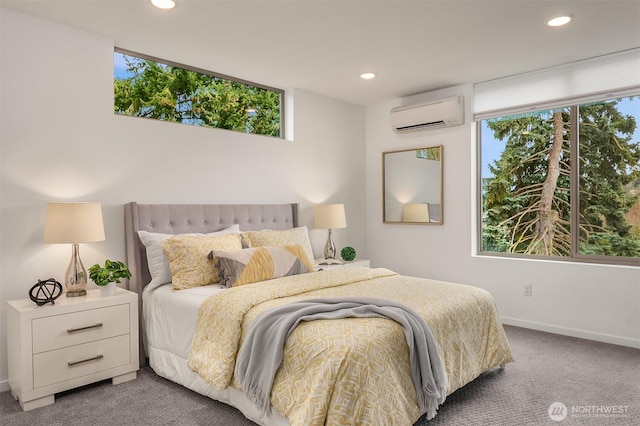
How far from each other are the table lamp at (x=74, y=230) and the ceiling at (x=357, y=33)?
1.29 metres

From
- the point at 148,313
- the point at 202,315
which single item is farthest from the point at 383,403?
the point at 148,313

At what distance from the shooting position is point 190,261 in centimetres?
307

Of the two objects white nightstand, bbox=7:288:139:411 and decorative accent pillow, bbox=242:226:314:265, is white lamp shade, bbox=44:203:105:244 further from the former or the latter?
decorative accent pillow, bbox=242:226:314:265

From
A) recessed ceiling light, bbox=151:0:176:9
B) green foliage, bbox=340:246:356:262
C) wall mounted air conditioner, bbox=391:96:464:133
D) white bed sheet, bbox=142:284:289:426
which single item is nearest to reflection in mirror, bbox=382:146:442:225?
wall mounted air conditioner, bbox=391:96:464:133

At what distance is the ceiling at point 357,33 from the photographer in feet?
9.04

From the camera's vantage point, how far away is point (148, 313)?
3.10m

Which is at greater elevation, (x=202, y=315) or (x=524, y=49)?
(x=524, y=49)

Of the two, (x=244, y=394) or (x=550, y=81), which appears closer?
(x=244, y=394)

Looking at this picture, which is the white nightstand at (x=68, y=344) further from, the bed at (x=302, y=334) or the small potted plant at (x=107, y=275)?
the bed at (x=302, y=334)

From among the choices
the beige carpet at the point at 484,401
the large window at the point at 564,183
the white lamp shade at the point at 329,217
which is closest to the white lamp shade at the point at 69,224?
the beige carpet at the point at 484,401

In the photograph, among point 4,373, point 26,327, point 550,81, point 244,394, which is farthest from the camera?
point 550,81

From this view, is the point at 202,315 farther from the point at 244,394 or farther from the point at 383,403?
the point at 383,403

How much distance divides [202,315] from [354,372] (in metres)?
1.12

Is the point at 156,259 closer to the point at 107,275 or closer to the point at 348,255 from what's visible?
the point at 107,275
